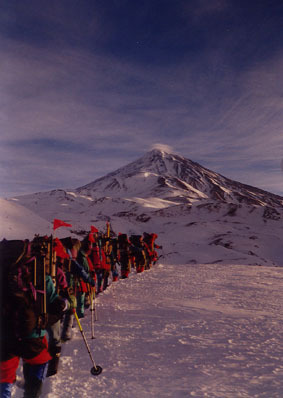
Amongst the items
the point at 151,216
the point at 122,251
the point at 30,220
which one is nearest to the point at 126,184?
the point at 151,216

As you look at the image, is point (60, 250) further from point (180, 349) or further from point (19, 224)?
point (19, 224)

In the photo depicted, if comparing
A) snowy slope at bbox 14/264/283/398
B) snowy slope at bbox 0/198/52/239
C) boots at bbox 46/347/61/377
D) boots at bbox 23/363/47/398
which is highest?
snowy slope at bbox 0/198/52/239

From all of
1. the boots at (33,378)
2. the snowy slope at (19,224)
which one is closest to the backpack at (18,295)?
the boots at (33,378)

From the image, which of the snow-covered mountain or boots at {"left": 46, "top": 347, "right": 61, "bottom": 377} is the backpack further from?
the snow-covered mountain

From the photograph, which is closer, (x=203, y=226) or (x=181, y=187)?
(x=203, y=226)

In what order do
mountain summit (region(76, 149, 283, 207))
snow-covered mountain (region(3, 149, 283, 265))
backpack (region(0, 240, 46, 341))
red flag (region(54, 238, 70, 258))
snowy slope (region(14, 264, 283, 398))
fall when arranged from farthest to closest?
mountain summit (region(76, 149, 283, 207))
snow-covered mountain (region(3, 149, 283, 265))
red flag (region(54, 238, 70, 258))
snowy slope (region(14, 264, 283, 398))
backpack (region(0, 240, 46, 341))

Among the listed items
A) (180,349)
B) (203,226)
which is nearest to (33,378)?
(180,349)

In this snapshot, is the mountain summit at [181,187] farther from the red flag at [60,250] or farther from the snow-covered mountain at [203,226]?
the red flag at [60,250]

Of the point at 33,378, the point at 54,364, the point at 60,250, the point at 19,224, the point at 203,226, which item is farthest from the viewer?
the point at 203,226

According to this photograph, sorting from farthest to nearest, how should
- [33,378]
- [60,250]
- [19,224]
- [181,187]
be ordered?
[181,187] → [19,224] → [60,250] → [33,378]

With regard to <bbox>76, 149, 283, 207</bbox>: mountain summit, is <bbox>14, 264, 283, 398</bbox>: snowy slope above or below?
below

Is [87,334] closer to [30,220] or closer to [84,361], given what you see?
[84,361]

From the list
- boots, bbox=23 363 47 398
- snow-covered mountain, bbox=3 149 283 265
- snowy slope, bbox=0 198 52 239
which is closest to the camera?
boots, bbox=23 363 47 398

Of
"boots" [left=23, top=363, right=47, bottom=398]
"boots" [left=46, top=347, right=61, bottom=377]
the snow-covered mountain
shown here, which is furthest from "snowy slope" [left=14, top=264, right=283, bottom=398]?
the snow-covered mountain
